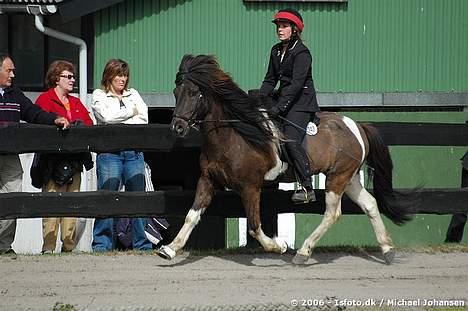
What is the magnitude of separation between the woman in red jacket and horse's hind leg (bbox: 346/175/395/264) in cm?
261

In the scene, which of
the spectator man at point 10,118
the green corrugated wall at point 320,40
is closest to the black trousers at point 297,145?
the spectator man at point 10,118

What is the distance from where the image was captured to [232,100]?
9.45 meters

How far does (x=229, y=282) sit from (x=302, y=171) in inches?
49.9

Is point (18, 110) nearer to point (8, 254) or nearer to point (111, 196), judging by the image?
point (111, 196)

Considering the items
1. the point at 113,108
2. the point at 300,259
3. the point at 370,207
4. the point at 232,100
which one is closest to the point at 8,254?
the point at 113,108

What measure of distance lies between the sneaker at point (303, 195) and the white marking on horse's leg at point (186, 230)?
857 millimetres

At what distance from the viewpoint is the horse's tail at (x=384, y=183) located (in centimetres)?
1018

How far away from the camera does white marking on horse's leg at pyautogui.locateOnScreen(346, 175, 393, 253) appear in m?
10.0

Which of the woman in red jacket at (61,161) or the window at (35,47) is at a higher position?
the window at (35,47)

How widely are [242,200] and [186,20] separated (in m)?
7.29

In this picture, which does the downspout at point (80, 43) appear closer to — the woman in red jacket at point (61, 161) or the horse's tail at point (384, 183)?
the woman in red jacket at point (61, 161)

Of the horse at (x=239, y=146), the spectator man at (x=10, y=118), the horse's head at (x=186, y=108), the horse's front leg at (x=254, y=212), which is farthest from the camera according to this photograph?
the spectator man at (x=10, y=118)

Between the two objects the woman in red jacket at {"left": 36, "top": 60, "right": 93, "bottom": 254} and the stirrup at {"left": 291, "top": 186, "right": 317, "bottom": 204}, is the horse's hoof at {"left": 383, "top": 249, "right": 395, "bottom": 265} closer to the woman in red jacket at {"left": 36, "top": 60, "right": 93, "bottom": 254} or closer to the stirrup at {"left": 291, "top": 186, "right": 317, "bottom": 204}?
the stirrup at {"left": 291, "top": 186, "right": 317, "bottom": 204}

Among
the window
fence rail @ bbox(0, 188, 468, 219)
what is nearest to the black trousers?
fence rail @ bbox(0, 188, 468, 219)
